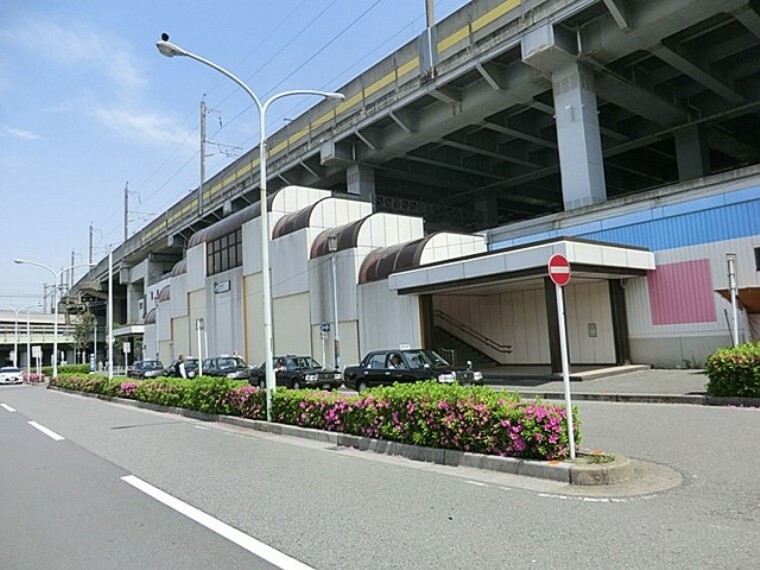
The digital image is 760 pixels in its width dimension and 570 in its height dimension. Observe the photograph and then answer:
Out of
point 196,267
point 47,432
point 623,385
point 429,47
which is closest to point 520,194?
point 429,47

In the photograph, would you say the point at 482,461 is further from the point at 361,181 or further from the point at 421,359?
the point at 361,181

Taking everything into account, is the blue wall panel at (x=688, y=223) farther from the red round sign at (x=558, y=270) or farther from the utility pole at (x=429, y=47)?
the red round sign at (x=558, y=270)

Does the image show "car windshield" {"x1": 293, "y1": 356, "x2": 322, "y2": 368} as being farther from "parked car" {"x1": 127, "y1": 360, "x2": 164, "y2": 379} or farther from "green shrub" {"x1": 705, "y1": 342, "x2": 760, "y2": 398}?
"parked car" {"x1": 127, "y1": 360, "x2": 164, "y2": 379}

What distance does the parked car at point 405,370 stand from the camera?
55.1 ft

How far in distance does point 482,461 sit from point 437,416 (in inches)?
41.0

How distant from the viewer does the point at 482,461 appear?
26.6 ft

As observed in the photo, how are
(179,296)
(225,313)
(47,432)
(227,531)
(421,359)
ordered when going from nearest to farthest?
(227,531), (47,432), (421,359), (225,313), (179,296)

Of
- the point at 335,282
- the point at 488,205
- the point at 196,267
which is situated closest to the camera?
the point at 335,282

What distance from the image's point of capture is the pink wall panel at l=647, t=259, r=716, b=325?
66.0ft

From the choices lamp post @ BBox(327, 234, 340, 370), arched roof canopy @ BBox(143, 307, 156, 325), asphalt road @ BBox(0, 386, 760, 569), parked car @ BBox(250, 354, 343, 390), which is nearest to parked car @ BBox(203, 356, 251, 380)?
parked car @ BBox(250, 354, 343, 390)

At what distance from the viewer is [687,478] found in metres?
6.89

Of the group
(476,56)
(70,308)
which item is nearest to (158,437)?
(476,56)

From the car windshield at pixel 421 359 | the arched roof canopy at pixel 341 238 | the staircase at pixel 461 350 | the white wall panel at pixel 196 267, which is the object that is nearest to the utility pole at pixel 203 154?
the white wall panel at pixel 196 267

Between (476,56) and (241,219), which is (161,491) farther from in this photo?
(241,219)
